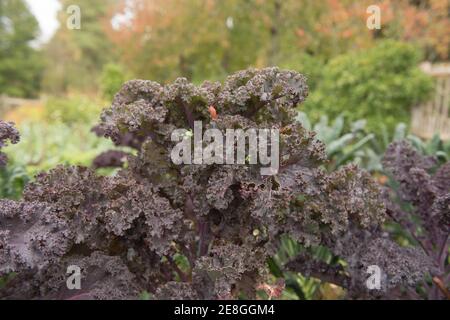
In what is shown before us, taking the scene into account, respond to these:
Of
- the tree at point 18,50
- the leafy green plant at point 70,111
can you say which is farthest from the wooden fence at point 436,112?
the tree at point 18,50

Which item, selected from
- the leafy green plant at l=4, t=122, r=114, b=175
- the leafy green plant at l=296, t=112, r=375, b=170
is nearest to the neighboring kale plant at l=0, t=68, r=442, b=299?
the leafy green plant at l=296, t=112, r=375, b=170

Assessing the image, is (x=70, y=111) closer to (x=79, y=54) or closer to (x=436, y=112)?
(x=436, y=112)

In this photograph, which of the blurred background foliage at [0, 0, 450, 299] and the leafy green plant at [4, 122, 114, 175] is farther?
the leafy green plant at [4, 122, 114, 175]

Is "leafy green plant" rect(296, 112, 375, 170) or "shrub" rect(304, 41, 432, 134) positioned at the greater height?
"shrub" rect(304, 41, 432, 134)

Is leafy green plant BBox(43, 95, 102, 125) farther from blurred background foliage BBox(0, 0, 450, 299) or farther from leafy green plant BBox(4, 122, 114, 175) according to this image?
leafy green plant BBox(4, 122, 114, 175)

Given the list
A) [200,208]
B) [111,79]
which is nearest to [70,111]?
[111,79]
